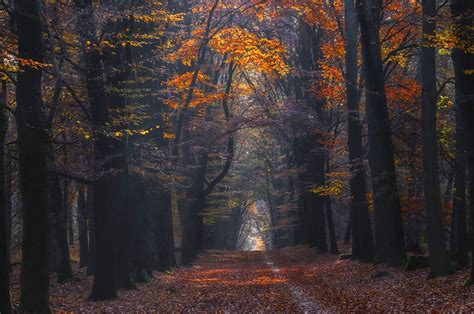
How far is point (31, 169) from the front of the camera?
11.7 metres

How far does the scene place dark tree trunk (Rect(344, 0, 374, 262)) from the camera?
75.5 ft

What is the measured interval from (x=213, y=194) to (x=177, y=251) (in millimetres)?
5342

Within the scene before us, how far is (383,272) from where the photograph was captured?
17.9 metres

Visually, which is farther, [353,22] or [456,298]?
[353,22]

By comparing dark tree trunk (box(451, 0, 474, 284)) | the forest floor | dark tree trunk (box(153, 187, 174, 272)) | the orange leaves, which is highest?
the orange leaves

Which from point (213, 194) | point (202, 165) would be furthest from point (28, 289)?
point (213, 194)

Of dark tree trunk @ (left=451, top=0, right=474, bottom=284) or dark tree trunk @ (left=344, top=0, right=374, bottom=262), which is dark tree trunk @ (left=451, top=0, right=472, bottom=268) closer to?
dark tree trunk @ (left=451, top=0, right=474, bottom=284)

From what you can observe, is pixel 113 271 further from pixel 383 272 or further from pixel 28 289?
pixel 383 272

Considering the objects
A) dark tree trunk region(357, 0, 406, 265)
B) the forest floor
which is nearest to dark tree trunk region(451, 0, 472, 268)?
the forest floor

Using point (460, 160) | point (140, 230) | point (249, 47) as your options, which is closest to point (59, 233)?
point (140, 230)

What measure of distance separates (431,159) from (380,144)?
418 cm

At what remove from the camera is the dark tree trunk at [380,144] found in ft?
61.8

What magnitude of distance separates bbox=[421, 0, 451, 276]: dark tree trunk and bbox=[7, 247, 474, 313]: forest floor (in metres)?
0.66

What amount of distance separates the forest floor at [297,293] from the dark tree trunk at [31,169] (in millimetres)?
2322
